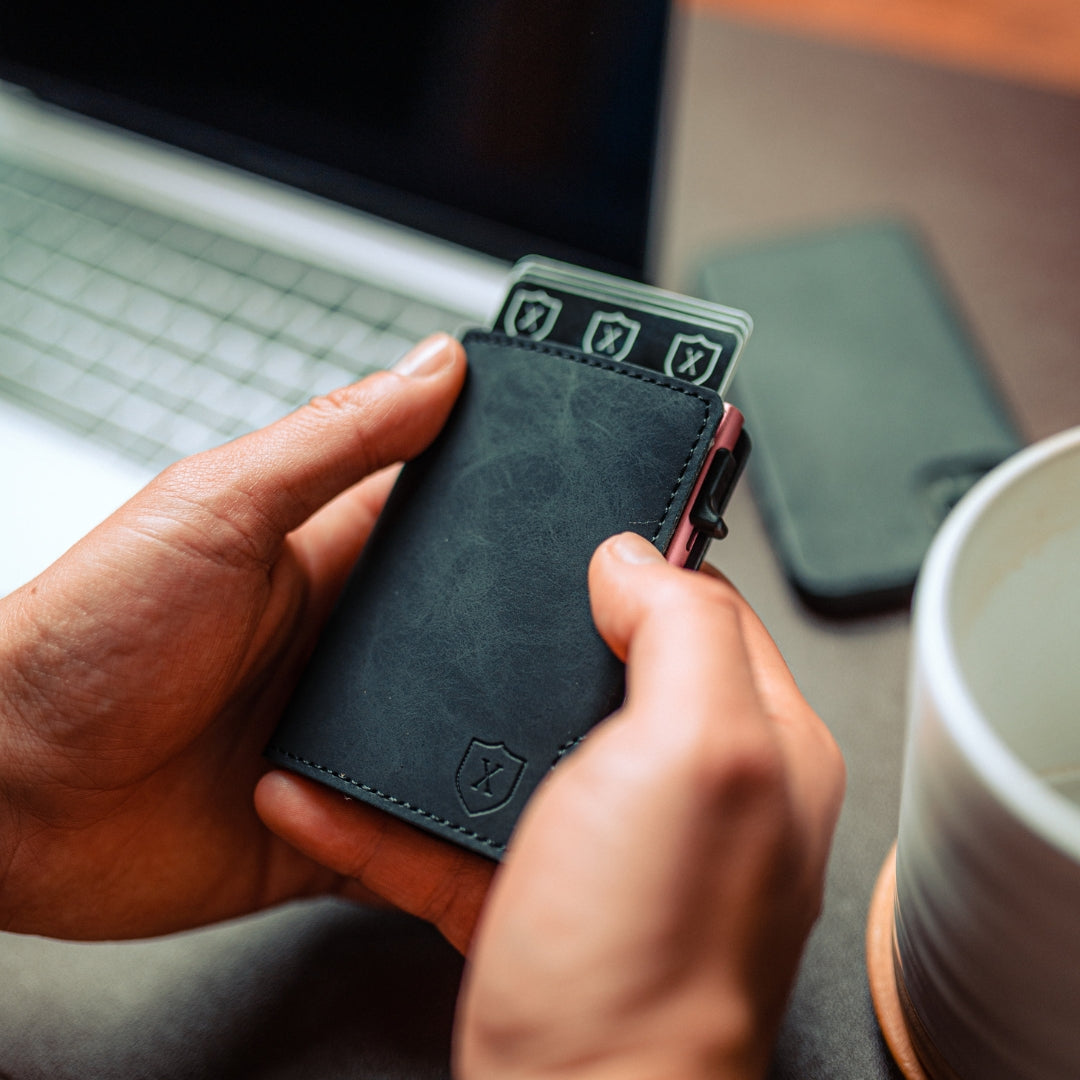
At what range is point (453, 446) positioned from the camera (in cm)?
37

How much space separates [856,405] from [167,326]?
1.26ft

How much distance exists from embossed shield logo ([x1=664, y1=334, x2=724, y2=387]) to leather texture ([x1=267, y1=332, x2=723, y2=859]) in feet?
0.07

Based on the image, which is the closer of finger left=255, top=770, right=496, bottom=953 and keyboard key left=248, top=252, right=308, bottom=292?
finger left=255, top=770, right=496, bottom=953

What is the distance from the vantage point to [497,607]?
0.32m

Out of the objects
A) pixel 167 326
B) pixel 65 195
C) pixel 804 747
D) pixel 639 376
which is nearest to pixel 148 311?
pixel 167 326

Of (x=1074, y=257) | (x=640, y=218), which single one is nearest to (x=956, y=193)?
(x=1074, y=257)

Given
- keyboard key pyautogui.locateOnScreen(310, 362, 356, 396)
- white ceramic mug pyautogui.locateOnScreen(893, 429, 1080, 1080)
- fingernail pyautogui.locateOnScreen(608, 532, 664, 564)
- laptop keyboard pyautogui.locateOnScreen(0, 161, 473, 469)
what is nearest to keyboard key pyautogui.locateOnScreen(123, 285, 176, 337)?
laptop keyboard pyautogui.locateOnScreen(0, 161, 473, 469)

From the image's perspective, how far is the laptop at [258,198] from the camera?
0.42 metres

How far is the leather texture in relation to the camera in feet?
1.02

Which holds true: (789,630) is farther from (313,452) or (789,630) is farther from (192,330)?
(192,330)

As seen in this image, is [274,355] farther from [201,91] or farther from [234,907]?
[234,907]

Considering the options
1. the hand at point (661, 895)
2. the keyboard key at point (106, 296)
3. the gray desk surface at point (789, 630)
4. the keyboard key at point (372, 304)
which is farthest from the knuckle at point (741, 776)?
the keyboard key at point (106, 296)

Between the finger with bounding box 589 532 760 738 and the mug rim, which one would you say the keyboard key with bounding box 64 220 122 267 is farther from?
the mug rim

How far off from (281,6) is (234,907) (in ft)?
1.37
